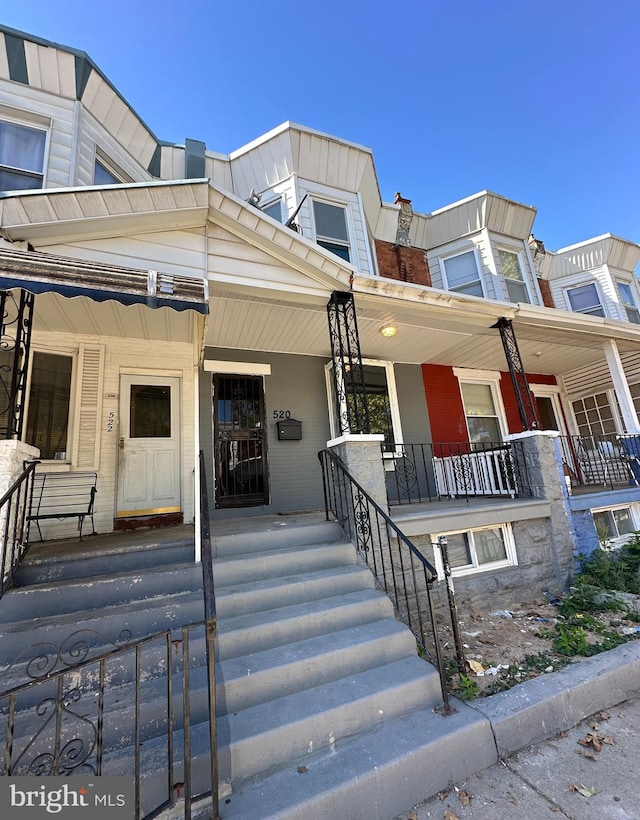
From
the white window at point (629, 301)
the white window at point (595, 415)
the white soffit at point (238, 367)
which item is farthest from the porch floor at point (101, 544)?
the white window at point (629, 301)

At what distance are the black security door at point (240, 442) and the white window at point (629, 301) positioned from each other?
10794 mm

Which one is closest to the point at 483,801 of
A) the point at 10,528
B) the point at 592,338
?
the point at 10,528

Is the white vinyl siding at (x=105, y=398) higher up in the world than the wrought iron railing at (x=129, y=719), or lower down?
higher up

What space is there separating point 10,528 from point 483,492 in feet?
19.3

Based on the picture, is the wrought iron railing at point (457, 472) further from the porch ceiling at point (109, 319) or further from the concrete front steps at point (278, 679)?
the porch ceiling at point (109, 319)

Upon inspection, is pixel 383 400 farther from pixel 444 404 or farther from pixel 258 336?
pixel 258 336

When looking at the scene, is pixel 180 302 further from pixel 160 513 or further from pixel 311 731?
pixel 311 731

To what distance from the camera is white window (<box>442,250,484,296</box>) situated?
802cm

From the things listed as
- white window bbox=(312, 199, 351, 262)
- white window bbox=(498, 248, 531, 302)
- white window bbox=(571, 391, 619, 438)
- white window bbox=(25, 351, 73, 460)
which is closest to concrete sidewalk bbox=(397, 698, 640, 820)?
white window bbox=(25, 351, 73, 460)

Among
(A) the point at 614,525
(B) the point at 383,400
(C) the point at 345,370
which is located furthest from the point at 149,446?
(A) the point at 614,525

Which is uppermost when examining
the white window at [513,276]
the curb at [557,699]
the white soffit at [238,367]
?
the white window at [513,276]

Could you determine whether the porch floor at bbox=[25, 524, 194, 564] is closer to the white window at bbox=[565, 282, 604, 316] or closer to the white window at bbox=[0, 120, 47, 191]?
the white window at bbox=[0, 120, 47, 191]

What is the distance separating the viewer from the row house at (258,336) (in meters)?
3.48

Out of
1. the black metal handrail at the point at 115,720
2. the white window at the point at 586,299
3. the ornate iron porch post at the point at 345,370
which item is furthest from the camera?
the white window at the point at 586,299
